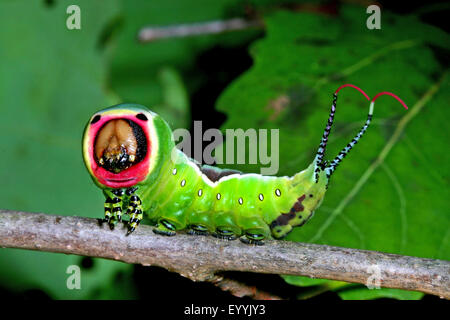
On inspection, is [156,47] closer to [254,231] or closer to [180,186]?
[180,186]

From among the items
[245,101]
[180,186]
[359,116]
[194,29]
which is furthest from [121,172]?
[194,29]

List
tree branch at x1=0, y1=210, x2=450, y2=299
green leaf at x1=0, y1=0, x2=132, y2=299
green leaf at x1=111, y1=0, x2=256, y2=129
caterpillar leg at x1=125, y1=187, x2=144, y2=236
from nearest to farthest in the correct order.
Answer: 1. tree branch at x1=0, y1=210, x2=450, y2=299
2. caterpillar leg at x1=125, y1=187, x2=144, y2=236
3. green leaf at x1=0, y1=0, x2=132, y2=299
4. green leaf at x1=111, y1=0, x2=256, y2=129

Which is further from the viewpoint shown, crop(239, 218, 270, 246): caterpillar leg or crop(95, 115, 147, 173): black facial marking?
crop(239, 218, 270, 246): caterpillar leg

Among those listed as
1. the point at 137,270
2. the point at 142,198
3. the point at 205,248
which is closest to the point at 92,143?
the point at 142,198

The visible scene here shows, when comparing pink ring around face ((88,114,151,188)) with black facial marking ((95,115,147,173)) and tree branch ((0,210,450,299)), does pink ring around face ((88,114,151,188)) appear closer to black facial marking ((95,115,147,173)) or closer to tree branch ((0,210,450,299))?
black facial marking ((95,115,147,173))

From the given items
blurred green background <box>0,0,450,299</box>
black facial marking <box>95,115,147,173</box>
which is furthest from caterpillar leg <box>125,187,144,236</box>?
blurred green background <box>0,0,450,299</box>

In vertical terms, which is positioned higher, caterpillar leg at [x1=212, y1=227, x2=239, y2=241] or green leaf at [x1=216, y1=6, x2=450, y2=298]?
green leaf at [x1=216, y1=6, x2=450, y2=298]

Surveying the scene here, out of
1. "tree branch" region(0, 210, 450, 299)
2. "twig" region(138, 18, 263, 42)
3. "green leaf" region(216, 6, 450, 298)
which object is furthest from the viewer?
"twig" region(138, 18, 263, 42)

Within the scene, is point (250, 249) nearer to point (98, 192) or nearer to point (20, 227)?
point (20, 227)
